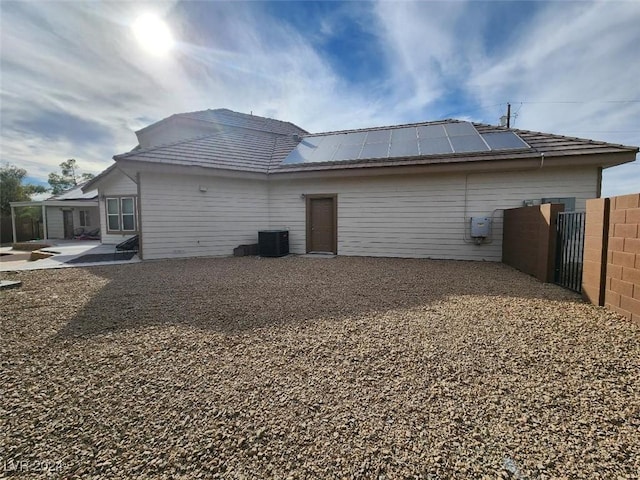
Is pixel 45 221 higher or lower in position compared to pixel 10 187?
lower

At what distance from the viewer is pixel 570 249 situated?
4.82 m

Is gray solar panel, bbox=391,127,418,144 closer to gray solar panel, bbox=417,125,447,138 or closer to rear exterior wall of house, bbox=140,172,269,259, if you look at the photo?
gray solar panel, bbox=417,125,447,138

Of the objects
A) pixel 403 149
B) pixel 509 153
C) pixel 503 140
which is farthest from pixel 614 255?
pixel 403 149

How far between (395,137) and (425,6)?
3988 millimetres

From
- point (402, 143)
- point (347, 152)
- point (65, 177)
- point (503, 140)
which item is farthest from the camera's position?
point (65, 177)

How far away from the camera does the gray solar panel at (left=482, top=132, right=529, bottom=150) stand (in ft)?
25.6

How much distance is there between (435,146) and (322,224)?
4.51m

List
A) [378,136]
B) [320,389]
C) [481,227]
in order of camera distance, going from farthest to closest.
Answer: [378,136] → [481,227] → [320,389]

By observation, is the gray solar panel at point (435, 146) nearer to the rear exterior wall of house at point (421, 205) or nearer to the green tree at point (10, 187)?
the rear exterior wall of house at point (421, 205)

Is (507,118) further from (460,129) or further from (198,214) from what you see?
(198,214)

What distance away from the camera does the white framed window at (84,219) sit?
61.4 feet

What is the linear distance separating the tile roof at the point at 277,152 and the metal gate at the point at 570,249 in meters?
3.22

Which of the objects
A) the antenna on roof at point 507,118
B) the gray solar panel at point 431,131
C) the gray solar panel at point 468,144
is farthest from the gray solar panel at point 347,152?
the antenna on roof at point 507,118

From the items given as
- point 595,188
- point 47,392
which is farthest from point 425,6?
point 47,392
